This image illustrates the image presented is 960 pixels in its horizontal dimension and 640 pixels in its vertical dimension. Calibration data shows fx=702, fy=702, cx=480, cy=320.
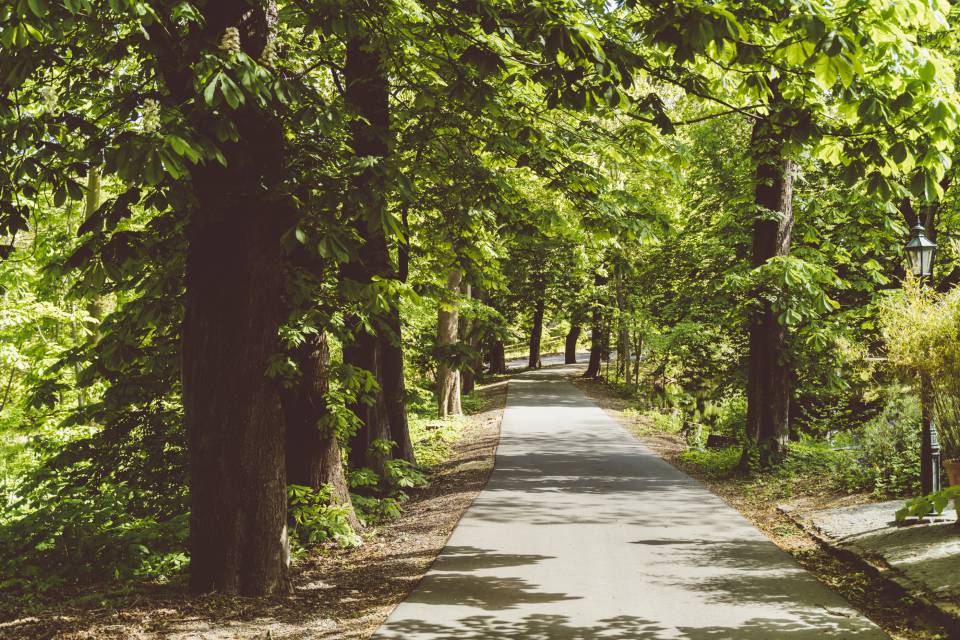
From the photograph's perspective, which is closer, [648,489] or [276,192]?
[276,192]

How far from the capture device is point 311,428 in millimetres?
8258

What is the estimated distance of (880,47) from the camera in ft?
15.9

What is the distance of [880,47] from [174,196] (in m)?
4.97

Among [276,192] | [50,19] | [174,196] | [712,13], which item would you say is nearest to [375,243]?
[276,192]

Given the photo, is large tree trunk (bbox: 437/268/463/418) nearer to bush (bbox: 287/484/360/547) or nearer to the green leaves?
bush (bbox: 287/484/360/547)

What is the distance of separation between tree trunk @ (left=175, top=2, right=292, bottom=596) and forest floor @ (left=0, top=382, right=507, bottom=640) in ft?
1.08

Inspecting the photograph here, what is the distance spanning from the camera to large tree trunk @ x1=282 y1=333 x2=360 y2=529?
7.98 metres

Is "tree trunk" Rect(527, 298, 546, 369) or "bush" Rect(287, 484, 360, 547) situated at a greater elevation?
"tree trunk" Rect(527, 298, 546, 369)

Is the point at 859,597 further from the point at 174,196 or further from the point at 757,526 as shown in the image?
the point at 174,196

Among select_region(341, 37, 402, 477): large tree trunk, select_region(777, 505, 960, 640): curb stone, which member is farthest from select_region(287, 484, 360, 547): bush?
select_region(777, 505, 960, 640): curb stone

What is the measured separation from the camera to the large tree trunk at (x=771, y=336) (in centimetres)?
1174

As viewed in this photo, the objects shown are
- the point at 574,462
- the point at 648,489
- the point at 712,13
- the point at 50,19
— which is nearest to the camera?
the point at 712,13

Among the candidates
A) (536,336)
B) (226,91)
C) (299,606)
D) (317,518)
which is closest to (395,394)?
(317,518)

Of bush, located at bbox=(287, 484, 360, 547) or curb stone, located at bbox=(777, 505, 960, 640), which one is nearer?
curb stone, located at bbox=(777, 505, 960, 640)
